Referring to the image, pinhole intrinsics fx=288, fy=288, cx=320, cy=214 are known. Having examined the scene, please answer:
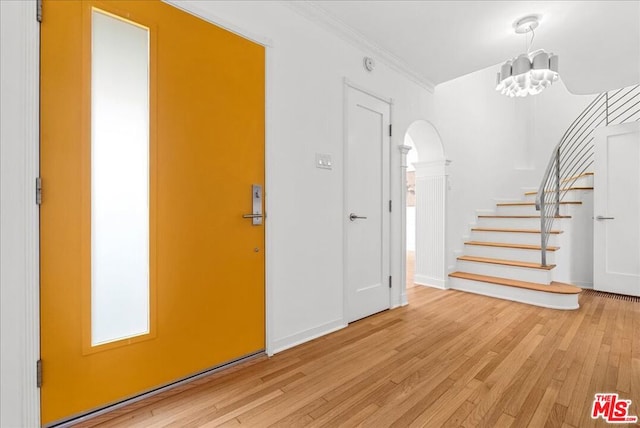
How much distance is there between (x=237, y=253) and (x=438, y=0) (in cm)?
236

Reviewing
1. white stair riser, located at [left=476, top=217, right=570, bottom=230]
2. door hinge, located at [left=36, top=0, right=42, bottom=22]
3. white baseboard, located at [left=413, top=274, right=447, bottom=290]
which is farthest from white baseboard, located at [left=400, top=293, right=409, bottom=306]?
door hinge, located at [left=36, top=0, right=42, bottom=22]

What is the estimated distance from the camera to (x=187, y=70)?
1.68 meters

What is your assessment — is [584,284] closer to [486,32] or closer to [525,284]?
[525,284]

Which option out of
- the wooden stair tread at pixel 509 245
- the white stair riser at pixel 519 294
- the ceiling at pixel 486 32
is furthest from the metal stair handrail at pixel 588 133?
the white stair riser at pixel 519 294

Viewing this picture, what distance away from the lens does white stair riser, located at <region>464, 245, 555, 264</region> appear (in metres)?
3.55

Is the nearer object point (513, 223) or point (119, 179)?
point (119, 179)

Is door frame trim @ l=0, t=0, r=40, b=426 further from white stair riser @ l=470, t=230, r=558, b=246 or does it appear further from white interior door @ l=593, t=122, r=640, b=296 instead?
white interior door @ l=593, t=122, r=640, b=296

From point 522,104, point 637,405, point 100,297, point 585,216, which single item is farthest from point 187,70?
point 522,104

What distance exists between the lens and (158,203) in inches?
62.4

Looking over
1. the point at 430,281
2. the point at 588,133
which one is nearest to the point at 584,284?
the point at 430,281

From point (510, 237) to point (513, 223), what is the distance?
1.03ft

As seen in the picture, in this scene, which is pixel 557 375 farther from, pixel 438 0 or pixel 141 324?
pixel 438 0

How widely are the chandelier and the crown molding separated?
3.13 feet

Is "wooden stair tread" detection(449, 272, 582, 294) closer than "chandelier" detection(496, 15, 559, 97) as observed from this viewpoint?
No
